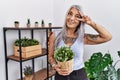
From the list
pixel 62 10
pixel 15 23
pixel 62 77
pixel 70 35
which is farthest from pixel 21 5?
pixel 62 77

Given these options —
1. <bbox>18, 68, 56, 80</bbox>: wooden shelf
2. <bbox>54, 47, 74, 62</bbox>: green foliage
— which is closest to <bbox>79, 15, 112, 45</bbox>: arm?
<bbox>54, 47, 74, 62</bbox>: green foliage

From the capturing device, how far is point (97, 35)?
5.03 ft

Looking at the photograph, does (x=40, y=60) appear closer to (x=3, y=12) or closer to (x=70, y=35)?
(x=3, y=12)

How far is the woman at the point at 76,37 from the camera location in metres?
1.41

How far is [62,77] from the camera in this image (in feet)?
4.75

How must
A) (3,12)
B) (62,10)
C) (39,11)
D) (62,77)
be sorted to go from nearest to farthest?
1. (62,77)
2. (3,12)
3. (39,11)
4. (62,10)

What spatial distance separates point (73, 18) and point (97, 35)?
300mm

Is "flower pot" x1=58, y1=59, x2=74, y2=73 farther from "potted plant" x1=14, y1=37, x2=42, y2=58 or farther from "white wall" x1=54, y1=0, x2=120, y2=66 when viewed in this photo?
"white wall" x1=54, y1=0, x2=120, y2=66

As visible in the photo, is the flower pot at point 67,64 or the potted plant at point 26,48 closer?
the flower pot at point 67,64

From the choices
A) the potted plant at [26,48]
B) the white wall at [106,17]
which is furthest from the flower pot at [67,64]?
the white wall at [106,17]

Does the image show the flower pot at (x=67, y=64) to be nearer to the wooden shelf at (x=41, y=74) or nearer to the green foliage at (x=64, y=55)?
the green foliage at (x=64, y=55)

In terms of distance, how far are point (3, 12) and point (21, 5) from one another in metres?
0.30

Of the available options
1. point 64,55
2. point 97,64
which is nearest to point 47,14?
point 97,64

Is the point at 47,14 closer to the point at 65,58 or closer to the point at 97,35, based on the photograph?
the point at 97,35
